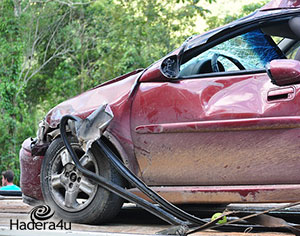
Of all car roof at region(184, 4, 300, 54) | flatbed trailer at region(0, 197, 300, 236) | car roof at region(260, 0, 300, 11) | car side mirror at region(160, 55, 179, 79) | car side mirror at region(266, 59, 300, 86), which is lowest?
flatbed trailer at region(0, 197, 300, 236)

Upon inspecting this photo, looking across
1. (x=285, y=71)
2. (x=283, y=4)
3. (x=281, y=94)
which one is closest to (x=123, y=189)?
(x=281, y=94)

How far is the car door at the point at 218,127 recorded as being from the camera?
3553mm

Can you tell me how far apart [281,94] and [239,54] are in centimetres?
86

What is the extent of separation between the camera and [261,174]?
11.8ft

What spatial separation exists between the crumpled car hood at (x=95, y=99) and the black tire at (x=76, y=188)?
22 cm

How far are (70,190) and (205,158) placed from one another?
1.08 metres

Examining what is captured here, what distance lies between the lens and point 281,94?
355 cm

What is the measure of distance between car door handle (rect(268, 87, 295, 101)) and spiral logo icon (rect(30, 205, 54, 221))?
187cm

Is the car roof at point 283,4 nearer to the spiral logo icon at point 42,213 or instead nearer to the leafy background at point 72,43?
the spiral logo icon at point 42,213

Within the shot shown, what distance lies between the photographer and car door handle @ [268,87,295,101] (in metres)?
3.51

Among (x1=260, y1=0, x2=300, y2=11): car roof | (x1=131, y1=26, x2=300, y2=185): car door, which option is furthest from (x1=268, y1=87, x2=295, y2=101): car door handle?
(x1=260, y1=0, x2=300, y2=11): car roof

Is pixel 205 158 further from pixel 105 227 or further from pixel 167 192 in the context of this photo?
pixel 105 227
